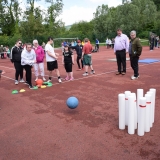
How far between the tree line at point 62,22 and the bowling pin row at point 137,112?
3556 centimetres

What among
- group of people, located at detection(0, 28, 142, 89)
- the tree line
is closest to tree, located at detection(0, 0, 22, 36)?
the tree line

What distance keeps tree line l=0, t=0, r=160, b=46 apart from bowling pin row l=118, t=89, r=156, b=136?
1400 inches

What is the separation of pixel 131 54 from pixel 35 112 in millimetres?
5008

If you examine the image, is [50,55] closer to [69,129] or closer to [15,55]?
[15,55]

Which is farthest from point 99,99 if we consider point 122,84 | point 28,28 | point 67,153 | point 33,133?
point 28,28

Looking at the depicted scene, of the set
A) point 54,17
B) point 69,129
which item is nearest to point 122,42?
point 69,129

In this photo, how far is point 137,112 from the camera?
14.8 feet

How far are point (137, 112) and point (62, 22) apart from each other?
48.6 m

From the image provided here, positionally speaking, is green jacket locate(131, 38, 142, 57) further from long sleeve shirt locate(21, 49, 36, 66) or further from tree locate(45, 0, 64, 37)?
tree locate(45, 0, 64, 37)

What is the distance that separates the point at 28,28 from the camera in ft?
125

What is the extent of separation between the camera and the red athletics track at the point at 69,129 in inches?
150

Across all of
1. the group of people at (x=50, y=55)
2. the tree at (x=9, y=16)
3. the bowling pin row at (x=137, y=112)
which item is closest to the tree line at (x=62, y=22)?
the tree at (x=9, y=16)

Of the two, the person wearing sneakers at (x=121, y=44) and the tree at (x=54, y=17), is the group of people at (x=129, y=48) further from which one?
the tree at (x=54, y=17)

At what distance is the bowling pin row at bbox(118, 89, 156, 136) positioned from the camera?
164 inches
